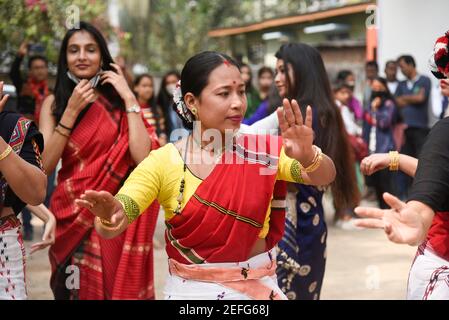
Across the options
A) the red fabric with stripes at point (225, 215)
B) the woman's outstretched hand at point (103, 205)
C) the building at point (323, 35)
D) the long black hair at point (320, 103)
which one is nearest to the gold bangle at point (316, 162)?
the red fabric with stripes at point (225, 215)

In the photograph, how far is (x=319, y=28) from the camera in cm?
2081

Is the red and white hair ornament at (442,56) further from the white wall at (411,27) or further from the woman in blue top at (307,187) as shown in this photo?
the white wall at (411,27)

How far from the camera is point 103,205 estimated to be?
2.41 metres

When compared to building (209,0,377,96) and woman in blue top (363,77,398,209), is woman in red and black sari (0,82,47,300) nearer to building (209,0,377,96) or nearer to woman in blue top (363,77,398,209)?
woman in blue top (363,77,398,209)

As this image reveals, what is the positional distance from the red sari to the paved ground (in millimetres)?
1418

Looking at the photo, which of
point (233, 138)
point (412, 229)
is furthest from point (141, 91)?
point (412, 229)

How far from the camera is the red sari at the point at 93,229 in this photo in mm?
4168

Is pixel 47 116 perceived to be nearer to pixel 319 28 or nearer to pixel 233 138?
pixel 233 138

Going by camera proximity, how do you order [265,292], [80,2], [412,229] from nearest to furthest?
[412,229], [265,292], [80,2]

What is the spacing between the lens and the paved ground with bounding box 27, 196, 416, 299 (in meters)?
5.77

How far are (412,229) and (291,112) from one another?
1.98 feet

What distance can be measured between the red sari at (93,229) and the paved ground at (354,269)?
1.42 m

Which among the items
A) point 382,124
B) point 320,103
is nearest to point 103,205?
A: point 320,103

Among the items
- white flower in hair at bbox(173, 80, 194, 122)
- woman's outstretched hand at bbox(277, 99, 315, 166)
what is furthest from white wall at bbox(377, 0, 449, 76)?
woman's outstretched hand at bbox(277, 99, 315, 166)
